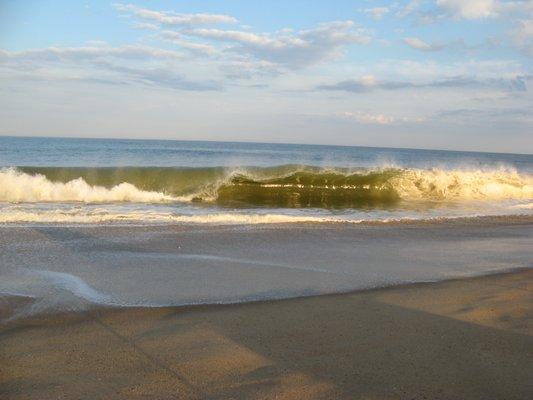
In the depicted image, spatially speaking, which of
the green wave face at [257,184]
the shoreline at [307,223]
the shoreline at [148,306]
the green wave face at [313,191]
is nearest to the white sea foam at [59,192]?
the green wave face at [257,184]

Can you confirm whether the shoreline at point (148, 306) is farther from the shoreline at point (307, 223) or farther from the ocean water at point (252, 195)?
the ocean water at point (252, 195)

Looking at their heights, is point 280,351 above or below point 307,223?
below

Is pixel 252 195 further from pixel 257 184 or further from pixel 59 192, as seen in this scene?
Answer: pixel 59 192

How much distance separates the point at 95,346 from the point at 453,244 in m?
7.75

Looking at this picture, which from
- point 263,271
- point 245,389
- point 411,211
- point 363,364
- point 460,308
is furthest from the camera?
point 411,211

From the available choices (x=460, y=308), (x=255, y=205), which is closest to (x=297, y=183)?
(x=255, y=205)

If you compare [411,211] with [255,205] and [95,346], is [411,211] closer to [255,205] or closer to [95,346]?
[255,205]

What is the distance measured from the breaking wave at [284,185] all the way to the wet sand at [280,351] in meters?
12.0

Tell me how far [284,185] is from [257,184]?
1.33m

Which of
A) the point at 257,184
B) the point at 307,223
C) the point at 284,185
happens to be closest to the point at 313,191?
the point at 284,185

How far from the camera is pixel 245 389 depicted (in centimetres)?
374

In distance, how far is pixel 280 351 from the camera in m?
4.45

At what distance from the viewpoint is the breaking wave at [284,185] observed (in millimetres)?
18109

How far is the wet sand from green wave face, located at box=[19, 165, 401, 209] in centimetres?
1290
